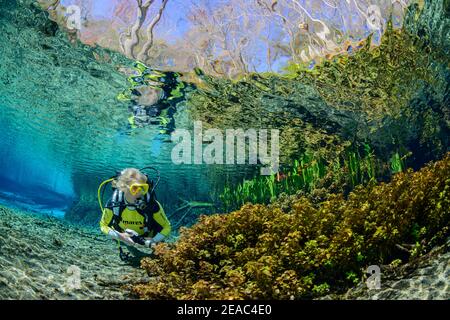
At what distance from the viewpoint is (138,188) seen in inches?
271

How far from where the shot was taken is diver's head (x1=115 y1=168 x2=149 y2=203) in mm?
6903

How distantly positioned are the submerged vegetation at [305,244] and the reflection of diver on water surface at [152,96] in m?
6.07

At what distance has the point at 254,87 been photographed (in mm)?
11820

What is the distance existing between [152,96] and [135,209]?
7.20 meters

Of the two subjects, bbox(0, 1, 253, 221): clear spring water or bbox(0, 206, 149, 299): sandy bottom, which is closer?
bbox(0, 206, 149, 299): sandy bottom

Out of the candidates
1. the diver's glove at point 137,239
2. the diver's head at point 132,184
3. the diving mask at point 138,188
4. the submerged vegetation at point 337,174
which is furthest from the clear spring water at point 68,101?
the diver's glove at point 137,239

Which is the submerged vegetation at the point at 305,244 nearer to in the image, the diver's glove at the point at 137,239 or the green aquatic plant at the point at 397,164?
the diver's glove at the point at 137,239

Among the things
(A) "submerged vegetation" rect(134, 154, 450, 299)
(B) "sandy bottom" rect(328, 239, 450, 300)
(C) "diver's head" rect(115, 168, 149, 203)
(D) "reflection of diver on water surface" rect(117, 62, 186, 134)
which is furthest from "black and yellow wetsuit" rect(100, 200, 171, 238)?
(D) "reflection of diver on water surface" rect(117, 62, 186, 134)

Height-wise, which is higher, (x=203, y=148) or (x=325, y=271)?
(x=203, y=148)

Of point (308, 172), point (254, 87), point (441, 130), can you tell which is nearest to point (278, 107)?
point (254, 87)

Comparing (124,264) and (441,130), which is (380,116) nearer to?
(441,130)

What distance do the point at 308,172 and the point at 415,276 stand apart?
28.0 feet

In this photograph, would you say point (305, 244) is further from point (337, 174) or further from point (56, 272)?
point (337, 174)

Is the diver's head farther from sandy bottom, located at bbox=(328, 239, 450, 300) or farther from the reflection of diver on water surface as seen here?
the reflection of diver on water surface
